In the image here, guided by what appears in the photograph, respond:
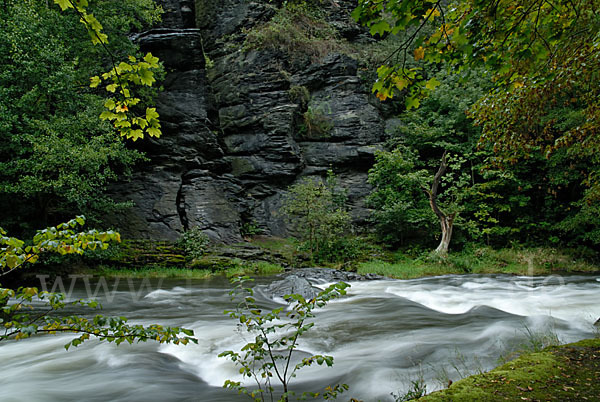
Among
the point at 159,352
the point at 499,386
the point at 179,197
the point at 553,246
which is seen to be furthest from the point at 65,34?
the point at 553,246

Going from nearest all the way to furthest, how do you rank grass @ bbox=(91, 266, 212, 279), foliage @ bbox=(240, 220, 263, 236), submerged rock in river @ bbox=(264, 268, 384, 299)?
submerged rock in river @ bbox=(264, 268, 384, 299)
grass @ bbox=(91, 266, 212, 279)
foliage @ bbox=(240, 220, 263, 236)

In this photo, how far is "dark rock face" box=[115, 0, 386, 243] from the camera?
17.1m

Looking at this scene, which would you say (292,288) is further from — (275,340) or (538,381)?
(538,381)

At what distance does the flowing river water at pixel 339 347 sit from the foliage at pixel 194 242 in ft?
18.0

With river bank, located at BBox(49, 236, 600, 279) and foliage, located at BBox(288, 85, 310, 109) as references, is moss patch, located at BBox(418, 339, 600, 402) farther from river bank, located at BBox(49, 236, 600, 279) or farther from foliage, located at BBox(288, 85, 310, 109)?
foliage, located at BBox(288, 85, 310, 109)

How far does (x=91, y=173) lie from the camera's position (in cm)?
1210

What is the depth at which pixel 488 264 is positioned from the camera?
1485 cm

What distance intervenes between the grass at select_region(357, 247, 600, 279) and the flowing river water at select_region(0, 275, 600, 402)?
448 cm

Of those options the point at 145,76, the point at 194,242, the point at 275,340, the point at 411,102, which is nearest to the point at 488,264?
the point at 194,242

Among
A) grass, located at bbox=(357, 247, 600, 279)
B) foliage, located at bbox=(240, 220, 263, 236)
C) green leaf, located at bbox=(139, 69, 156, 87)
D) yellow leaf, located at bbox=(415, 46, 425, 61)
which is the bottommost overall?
grass, located at bbox=(357, 247, 600, 279)

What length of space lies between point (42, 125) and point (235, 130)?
36.1 feet

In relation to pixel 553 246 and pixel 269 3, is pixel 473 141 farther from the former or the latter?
pixel 269 3

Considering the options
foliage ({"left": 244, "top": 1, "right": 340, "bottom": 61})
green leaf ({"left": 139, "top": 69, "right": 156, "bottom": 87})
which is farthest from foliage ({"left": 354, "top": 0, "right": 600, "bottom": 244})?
foliage ({"left": 244, "top": 1, "right": 340, "bottom": 61})

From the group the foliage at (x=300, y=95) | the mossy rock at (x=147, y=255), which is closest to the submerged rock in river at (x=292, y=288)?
the mossy rock at (x=147, y=255)
